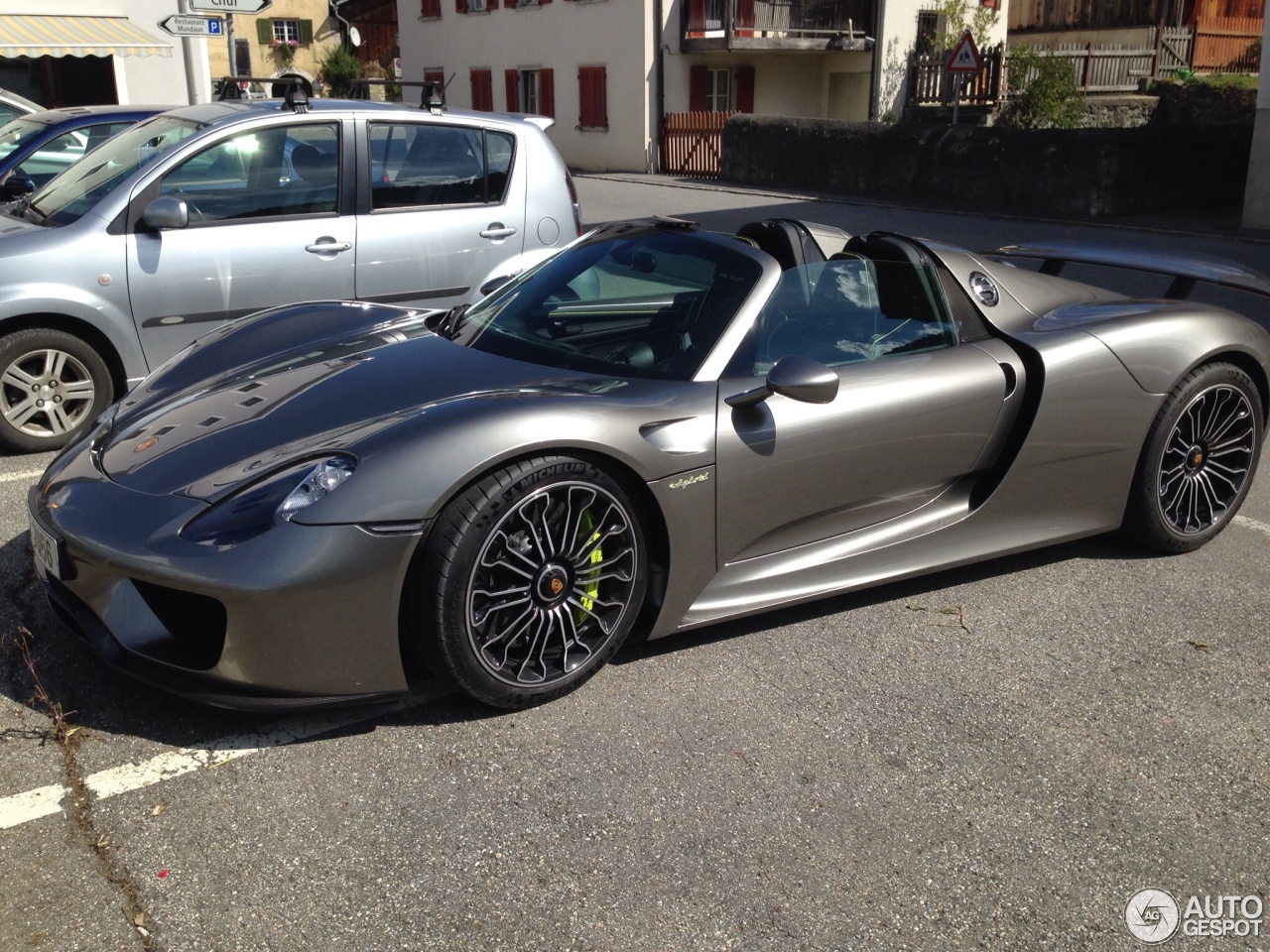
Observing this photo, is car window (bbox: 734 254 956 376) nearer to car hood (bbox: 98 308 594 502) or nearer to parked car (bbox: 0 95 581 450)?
car hood (bbox: 98 308 594 502)

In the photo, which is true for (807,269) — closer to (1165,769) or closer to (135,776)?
(1165,769)

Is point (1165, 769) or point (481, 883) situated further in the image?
point (1165, 769)

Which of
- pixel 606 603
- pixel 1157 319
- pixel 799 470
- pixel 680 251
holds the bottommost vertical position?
pixel 606 603

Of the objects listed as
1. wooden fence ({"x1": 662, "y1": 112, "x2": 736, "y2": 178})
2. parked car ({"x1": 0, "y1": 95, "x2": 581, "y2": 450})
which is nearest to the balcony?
→ wooden fence ({"x1": 662, "y1": 112, "x2": 736, "y2": 178})

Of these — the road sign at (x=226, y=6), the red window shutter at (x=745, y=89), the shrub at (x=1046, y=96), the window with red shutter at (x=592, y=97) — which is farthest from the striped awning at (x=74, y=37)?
the shrub at (x=1046, y=96)

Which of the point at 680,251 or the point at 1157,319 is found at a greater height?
the point at 680,251

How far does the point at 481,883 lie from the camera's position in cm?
277

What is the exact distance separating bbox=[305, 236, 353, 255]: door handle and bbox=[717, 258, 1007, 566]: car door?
10.3 ft

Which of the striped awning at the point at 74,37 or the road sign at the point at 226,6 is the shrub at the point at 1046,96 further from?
the road sign at the point at 226,6

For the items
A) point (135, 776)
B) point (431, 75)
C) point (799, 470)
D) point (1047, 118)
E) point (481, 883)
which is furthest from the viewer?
point (431, 75)

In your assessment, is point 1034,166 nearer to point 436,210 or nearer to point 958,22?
point 958,22

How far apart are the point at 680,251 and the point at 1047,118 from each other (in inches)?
830

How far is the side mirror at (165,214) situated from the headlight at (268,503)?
3104 mm

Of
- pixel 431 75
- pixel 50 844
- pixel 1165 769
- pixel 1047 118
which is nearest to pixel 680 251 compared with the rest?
pixel 1165 769
